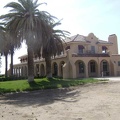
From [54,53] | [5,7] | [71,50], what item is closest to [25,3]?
[5,7]

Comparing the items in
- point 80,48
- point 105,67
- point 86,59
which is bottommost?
point 105,67

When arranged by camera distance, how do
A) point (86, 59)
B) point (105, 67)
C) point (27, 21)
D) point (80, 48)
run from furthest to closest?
point (105, 67) < point (80, 48) < point (86, 59) < point (27, 21)

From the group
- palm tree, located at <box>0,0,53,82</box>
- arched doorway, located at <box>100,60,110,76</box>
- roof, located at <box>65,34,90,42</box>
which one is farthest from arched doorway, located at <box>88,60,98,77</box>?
palm tree, located at <box>0,0,53,82</box>

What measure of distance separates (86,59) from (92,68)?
425 cm

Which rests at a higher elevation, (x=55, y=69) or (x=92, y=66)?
(x=92, y=66)

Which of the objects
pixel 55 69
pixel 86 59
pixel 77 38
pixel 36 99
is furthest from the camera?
pixel 55 69

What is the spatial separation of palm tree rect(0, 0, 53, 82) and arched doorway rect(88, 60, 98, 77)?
20775 mm

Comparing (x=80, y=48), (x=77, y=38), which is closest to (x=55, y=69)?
(x=80, y=48)

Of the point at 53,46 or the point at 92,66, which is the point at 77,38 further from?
the point at 53,46

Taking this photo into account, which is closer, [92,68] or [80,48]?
[80,48]

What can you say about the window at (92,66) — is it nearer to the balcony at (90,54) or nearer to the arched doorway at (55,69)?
the balcony at (90,54)

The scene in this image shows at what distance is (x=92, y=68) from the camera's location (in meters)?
46.4

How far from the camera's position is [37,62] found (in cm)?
5300

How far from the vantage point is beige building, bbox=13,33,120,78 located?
136 feet
